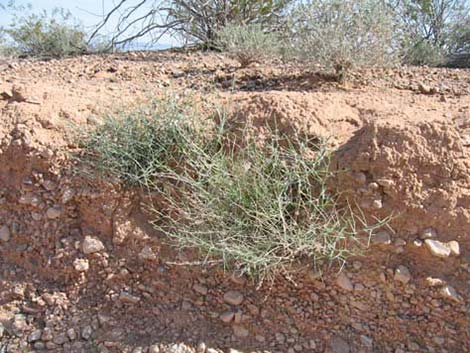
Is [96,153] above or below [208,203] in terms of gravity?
above

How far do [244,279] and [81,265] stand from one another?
850mm

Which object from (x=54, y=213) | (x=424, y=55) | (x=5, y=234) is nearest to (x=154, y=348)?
(x=54, y=213)

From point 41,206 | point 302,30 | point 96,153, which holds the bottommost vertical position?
point 41,206

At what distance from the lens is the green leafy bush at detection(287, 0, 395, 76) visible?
3.80 meters

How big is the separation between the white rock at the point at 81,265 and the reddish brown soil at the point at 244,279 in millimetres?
17

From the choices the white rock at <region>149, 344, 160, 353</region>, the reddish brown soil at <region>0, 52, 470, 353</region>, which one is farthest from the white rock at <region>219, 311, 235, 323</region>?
the white rock at <region>149, 344, 160, 353</region>

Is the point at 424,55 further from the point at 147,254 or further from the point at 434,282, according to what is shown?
the point at 147,254

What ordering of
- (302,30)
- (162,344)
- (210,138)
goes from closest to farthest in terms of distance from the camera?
1. (162,344)
2. (210,138)
3. (302,30)

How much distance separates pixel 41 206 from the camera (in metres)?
2.50

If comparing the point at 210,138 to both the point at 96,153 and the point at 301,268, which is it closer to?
the point at 96,153

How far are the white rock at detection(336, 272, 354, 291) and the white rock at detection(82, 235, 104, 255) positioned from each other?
121 cm

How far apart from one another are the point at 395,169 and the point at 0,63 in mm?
4887

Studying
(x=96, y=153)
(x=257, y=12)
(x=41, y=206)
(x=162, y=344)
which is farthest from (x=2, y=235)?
(x=257, y=12)

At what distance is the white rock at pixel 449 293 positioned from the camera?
1.95m
